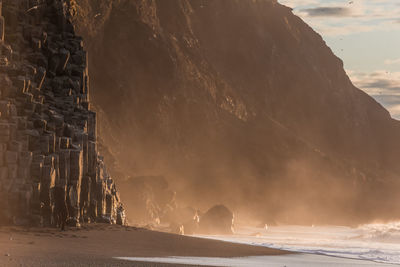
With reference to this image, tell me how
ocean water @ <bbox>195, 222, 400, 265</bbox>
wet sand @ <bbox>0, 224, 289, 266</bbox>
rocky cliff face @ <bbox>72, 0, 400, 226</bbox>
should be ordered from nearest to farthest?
1. wet sand @ <bbox>0, 224, 289, 266</bbox>
2. ocean water @ <bbox>195, 222, 400, 265</bbox>
3. rocky cliff face @ <bbox>72, 0, 400, 226</bbox>

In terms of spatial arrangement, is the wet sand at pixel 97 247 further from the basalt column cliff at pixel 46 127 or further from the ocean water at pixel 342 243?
the ocean water at pixel 342 243

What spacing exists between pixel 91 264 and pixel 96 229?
609 inches

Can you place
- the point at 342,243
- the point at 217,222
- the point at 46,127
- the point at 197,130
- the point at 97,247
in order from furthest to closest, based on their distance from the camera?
the point at 197,130 → the point at 217,222 → the point at 342,243 → the point at 46,127 → the point at 97,247

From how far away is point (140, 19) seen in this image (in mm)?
162750

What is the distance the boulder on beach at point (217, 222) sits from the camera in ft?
322

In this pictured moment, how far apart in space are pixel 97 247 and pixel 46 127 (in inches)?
398

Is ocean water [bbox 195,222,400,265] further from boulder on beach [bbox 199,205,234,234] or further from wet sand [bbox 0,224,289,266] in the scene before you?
wet sand [bbox 0,224,289,266]

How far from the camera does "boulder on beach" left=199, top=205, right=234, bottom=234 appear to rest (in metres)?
98.0

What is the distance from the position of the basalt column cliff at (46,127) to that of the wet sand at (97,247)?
5.49 feet

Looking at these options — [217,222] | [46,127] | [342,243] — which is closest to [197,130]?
[217,222]

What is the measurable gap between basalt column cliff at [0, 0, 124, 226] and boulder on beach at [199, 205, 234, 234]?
43628 mm

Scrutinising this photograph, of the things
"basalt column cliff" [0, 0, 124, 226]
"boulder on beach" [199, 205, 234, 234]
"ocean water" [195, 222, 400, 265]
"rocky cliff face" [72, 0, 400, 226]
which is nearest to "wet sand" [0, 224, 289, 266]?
"basalt column cliff" [0, 0, 124, 226]

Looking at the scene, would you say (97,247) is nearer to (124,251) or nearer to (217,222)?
(124,251)

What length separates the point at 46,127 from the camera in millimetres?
42250
